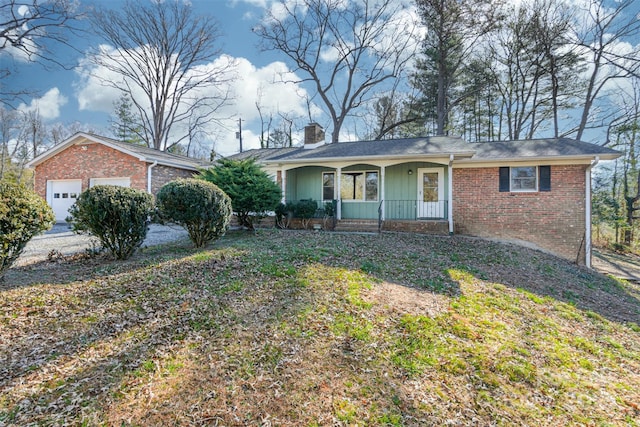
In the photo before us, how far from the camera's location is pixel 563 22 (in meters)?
16.7

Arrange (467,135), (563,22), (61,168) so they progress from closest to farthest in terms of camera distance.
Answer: (61,168), (563,22), (467,135)

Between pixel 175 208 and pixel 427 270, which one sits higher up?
pixel 175 208

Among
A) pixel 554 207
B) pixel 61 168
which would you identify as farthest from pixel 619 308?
pixel 61 168

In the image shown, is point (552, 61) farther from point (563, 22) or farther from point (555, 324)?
point (555, 324)

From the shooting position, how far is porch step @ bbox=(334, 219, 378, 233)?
11.1 m

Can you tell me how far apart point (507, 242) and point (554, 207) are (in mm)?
2071

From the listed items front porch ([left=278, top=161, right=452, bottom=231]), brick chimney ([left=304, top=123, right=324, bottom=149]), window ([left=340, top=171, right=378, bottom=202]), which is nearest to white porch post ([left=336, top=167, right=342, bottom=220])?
front porch ([left=278, top=161, right=452, bottom=231])

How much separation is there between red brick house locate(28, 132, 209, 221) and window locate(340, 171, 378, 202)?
670cm

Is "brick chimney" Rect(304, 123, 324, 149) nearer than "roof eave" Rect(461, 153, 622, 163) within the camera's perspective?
No

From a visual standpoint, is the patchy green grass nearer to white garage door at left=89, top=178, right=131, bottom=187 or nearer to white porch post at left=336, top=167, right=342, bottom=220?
white porch post at left=336, top=167, right=342, bottom=220

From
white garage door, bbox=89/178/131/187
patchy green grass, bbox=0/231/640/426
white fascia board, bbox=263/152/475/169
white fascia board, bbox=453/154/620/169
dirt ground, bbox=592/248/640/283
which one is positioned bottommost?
dirt ground, bbox=592/248/640/283

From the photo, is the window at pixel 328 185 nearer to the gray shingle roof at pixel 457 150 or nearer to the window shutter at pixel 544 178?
the gray shingle roof at pixel 457 150

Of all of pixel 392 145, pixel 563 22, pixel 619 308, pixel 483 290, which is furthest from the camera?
pixel 563 22

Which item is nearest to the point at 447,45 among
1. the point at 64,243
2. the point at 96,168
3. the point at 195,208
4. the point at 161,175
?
the point at 161,175
